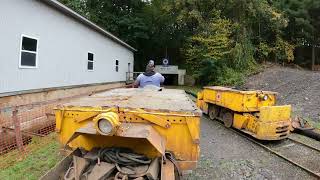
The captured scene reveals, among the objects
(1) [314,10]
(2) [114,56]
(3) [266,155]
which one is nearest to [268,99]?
(3) [266,155]

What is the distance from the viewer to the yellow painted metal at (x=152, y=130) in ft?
14.2

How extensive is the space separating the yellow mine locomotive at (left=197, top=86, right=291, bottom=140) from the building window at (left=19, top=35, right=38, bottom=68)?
6502 mm

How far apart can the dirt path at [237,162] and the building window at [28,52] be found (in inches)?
239

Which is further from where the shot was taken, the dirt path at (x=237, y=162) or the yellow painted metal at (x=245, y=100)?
the yellow painted metal at (x=245, y=100)

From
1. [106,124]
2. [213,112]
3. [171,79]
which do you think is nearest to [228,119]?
[213,112]

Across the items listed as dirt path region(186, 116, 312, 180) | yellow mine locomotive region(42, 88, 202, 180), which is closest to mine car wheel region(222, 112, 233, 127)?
dirt path region(186, 116, 312, 180)

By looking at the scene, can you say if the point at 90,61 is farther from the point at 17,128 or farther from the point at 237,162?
the point at 237,162

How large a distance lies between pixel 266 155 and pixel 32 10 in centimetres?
859

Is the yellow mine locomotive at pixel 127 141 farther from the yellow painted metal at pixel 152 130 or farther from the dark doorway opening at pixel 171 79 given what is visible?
the dark doorway opening at pixel 171 79

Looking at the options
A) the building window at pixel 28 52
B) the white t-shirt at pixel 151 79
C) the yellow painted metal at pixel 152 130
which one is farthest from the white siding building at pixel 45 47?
the yellow painted metal at pixel 152 130

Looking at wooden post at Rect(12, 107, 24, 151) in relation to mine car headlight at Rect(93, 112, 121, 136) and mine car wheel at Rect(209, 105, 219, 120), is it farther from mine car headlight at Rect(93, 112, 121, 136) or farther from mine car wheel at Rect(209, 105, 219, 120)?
mine car wheel at Rect(209, 105, 219, 120)

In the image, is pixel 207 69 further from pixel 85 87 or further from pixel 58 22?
pixel 58 22

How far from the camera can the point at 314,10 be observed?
102 ft

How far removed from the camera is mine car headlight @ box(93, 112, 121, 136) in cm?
388
